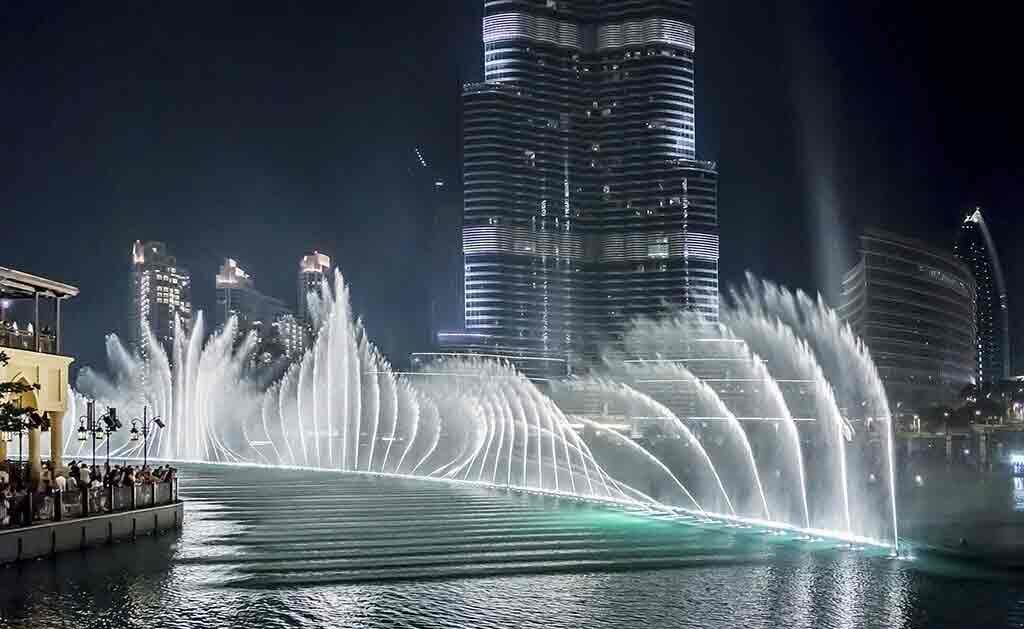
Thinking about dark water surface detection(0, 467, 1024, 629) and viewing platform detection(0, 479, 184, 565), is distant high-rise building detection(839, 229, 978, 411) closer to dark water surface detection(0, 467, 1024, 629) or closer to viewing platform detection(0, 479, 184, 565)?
dark water surface detection(0, 467, 1024, 629)

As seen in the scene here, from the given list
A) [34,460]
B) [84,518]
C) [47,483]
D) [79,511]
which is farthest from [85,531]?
[34,460]

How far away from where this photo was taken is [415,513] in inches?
1592

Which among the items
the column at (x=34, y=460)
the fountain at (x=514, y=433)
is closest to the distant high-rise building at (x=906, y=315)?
the fountain at (x=514, y=433)

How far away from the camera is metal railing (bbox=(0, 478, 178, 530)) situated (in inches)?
1073

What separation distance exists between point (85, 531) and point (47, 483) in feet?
10.1

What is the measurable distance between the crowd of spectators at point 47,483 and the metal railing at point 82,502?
0.02 m

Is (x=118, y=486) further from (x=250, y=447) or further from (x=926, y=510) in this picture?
(x=250, y=447)

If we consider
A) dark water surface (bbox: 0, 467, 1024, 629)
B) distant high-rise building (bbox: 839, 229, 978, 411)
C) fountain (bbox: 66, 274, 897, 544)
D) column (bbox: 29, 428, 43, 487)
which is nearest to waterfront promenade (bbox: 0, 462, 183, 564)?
column (bbox: 29, 428, 43, 487)

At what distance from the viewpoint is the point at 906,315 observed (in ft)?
563

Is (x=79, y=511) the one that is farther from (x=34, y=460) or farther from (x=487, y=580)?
(x=487, y=580)

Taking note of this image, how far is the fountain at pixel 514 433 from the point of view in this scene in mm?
52688

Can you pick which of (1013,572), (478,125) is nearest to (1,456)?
(1013,572)

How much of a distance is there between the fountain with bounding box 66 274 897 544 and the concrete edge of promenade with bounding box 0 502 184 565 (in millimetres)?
19737

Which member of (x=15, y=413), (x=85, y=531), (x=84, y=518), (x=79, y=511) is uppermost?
(x=15, y=413)
